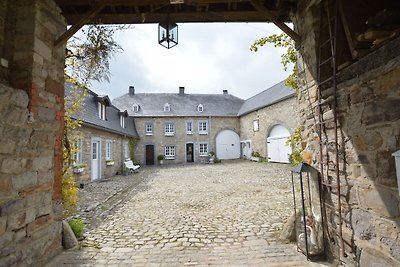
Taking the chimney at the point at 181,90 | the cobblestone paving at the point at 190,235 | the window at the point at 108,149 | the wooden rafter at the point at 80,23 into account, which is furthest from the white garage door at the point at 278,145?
the wooden rafter at the point at 80,23

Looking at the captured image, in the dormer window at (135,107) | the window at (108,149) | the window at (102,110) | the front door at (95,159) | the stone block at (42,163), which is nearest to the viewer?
the stone block at (42,163)

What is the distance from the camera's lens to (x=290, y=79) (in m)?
4.53

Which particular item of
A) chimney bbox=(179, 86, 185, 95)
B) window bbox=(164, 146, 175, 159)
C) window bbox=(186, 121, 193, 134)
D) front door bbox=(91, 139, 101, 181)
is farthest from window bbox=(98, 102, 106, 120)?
chimney bbox=(179, 86, 185, 95)

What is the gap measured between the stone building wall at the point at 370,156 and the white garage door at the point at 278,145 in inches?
568

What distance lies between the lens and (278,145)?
17.8m

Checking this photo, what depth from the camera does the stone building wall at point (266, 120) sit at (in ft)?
52.6

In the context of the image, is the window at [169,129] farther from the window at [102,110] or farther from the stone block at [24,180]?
the stone block at [24,180]

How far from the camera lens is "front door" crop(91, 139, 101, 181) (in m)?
11.7

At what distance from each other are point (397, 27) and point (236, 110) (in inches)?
962

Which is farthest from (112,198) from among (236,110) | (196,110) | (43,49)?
(236,110)

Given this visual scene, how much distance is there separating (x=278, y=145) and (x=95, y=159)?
1279 cm

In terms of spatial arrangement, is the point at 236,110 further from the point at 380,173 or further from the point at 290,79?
the point at 380,173

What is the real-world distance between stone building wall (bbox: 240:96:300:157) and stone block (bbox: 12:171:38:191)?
45.2 feet

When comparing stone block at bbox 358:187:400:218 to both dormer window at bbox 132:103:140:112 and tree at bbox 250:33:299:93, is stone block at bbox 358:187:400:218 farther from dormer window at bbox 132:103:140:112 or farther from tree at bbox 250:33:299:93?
dormer window at bbox 132:103:140:112
